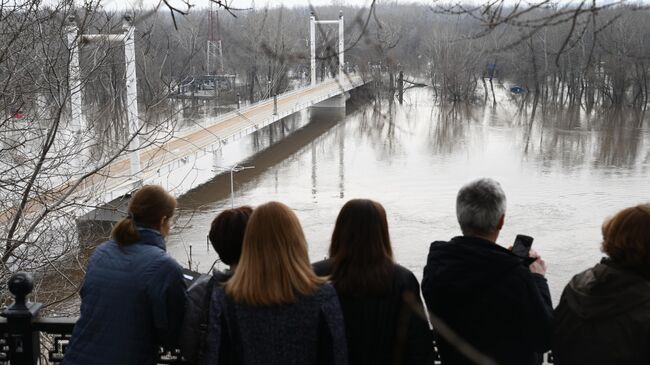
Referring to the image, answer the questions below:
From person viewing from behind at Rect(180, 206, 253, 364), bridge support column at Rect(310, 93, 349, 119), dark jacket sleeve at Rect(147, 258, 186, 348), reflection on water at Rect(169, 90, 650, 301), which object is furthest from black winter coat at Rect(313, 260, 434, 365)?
Result: bridge support column at Rect(310, 93, 349, 119)

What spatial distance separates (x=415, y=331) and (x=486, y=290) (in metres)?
0.25

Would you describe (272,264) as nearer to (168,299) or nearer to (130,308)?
(168,299)

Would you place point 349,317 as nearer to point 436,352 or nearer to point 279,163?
point 436,352

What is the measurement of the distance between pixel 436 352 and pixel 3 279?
11.9 feet

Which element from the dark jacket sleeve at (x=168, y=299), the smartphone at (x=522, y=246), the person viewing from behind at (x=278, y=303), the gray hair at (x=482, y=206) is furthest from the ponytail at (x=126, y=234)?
the smartphone at (x=522, y=246)

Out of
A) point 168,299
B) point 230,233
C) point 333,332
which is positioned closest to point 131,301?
point 168,299

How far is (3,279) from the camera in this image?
5.00 meters

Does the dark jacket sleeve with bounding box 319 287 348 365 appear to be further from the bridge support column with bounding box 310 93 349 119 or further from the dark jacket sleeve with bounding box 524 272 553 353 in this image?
the bridge support column with bounding box 310 93 349 119

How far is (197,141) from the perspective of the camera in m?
24.4

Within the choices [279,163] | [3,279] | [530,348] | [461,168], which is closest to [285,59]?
[530,348]

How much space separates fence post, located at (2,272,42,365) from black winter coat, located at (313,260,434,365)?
1084 mm

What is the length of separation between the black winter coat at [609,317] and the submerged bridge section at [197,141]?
6.24m

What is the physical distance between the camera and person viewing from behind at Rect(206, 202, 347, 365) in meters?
2.04

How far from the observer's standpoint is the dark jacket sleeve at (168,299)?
7.34 feet
